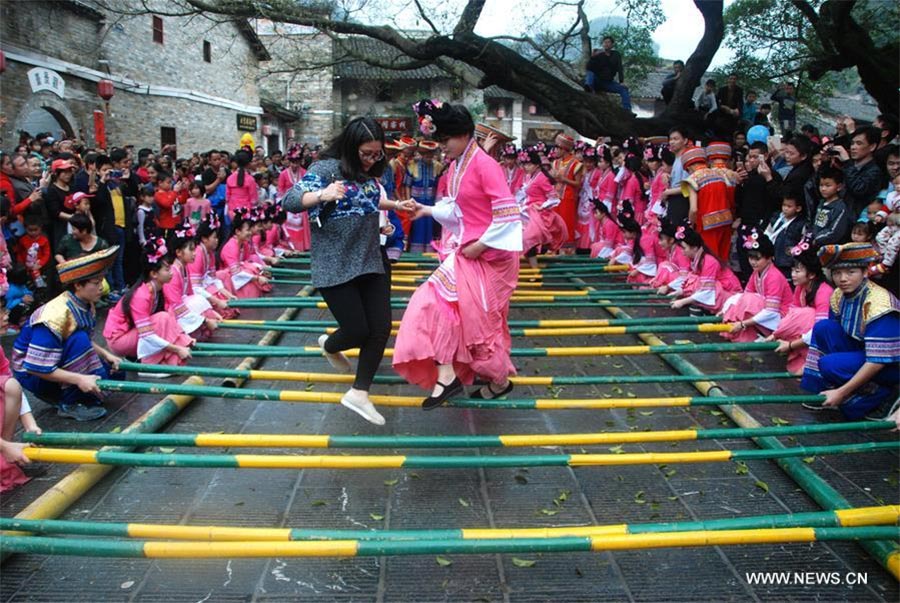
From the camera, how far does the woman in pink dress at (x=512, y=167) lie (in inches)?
425

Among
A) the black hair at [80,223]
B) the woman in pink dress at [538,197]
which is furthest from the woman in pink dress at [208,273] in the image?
the woman in pink dress at [538,197]

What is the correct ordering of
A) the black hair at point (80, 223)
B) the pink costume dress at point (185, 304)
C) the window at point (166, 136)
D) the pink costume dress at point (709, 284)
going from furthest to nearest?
the window at point (166, 136), the pink costume dress at point (709, 284), the black hair at point (80, 223), the pink costume dress at point (185, 304)

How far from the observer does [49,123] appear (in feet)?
52.4

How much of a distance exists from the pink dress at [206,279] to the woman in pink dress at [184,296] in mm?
489

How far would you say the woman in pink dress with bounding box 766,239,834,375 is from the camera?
520 centimetres

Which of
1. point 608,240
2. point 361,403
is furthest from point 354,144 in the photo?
point 608,240

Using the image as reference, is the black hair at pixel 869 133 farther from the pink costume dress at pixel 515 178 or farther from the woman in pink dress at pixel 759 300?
the pink costume dress at pixel 515 178

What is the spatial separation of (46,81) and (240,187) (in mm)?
6091

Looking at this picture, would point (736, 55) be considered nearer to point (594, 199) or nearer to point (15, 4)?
point (594, 199)

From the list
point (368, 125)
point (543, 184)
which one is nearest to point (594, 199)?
point (543, 184)

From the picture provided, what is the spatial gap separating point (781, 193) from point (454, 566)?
613 centimetres

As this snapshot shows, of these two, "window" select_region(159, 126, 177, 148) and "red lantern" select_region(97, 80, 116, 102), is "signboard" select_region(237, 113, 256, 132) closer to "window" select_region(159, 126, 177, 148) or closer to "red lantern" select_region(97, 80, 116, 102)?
"window" select_region(159, 126, 177, 148)

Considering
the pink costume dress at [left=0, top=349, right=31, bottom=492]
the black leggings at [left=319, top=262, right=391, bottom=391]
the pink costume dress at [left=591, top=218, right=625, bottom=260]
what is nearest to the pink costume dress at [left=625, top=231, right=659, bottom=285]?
the pink costume dress at [left=591, top=218, right=625, bottom=260]

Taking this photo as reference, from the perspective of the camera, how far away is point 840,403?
4.32 m
